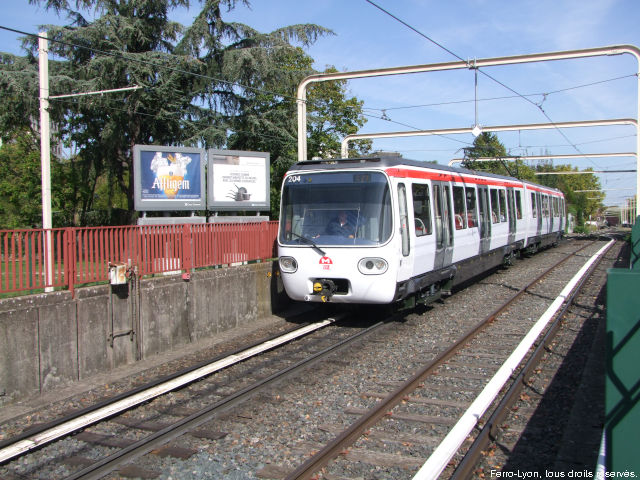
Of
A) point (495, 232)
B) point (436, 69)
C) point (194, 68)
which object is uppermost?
point (194, 68)

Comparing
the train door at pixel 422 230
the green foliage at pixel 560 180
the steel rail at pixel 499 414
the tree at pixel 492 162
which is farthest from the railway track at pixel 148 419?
the green foliage at pixel 560 180

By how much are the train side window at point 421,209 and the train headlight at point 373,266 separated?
4.25ft

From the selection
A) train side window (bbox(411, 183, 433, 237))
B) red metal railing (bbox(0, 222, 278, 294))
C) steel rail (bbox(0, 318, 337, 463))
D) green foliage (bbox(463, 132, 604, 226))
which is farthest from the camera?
green foliage (bbox(463, 132, 604, 226))

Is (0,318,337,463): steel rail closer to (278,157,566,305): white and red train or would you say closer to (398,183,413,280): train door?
(278,157,566,305): white and red train

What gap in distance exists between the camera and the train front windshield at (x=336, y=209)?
31.2 ft

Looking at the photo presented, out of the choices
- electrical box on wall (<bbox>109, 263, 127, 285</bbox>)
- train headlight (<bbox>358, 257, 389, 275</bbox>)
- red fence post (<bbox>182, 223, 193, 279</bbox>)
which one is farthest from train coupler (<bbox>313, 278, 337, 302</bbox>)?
electrical box on wall (<bbox>109, 263, 127, 285</bbox>)

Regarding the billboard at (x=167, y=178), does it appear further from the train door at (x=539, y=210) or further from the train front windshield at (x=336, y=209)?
the train door at (x=539, y=210)

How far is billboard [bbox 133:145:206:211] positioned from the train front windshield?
12.7ft

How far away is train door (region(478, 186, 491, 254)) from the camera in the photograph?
14.8 metres

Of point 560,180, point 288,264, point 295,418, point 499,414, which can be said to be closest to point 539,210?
point 288,264

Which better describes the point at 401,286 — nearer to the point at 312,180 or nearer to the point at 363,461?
the point at 312,180

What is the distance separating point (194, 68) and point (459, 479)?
69.4 ft

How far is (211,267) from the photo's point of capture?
1115 centimetres

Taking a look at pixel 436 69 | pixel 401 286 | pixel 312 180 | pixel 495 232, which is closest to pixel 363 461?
pixel 401 286
